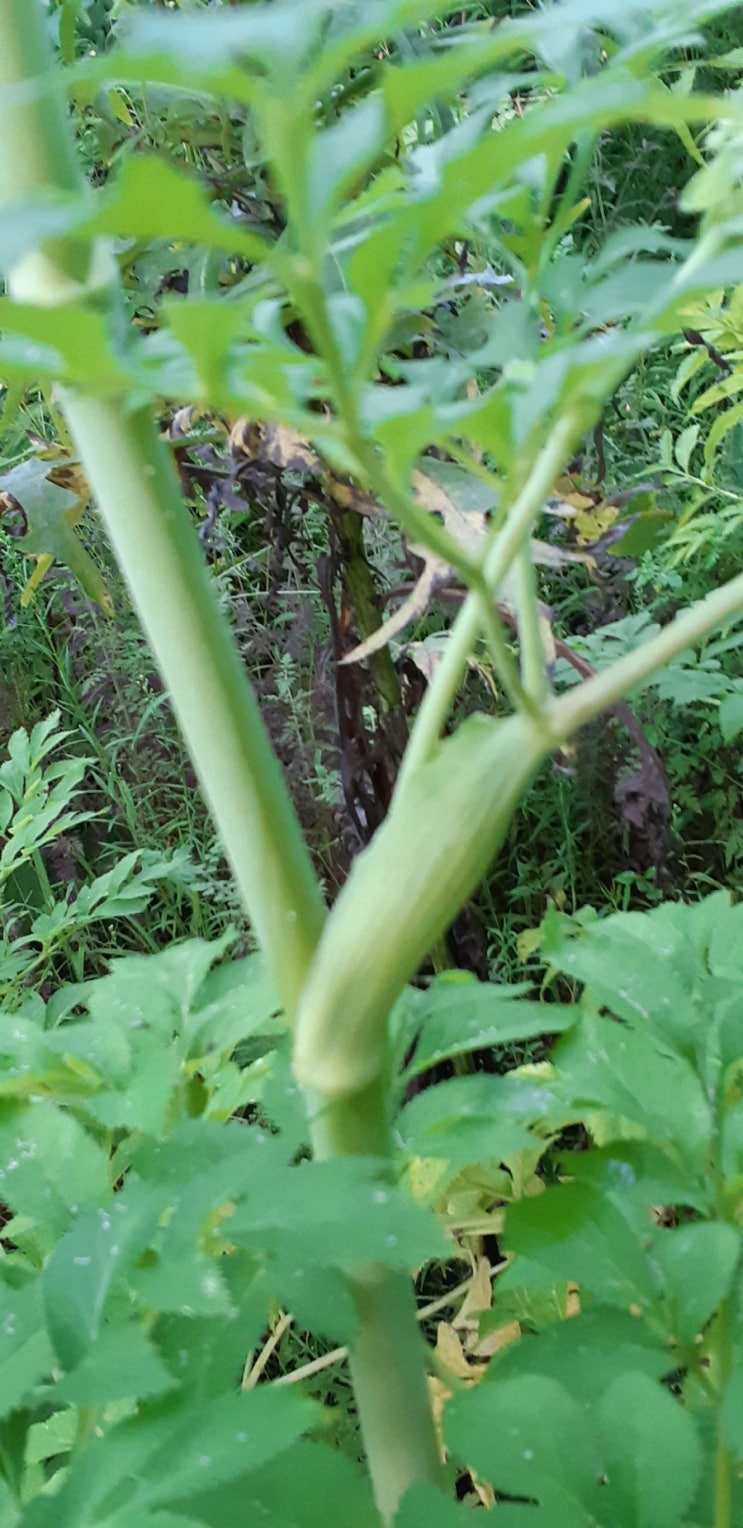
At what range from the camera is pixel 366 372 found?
0.21 m

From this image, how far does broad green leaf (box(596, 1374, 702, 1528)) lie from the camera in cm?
29

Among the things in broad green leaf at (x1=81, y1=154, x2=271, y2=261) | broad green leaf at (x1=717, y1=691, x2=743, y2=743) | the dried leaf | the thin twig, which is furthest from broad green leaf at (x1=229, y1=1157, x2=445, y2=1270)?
broad green leaf at (x1=717, y1=691, x2=743, y2=743)

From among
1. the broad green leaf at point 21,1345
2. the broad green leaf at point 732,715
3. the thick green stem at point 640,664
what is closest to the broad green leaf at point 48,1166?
the broad green leaf at point 21,1345

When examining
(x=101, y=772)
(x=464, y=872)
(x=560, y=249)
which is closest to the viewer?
(x=464, y=872)

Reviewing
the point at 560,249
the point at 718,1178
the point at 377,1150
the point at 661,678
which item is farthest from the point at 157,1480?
the point at 560,249

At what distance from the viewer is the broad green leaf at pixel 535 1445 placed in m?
0.30

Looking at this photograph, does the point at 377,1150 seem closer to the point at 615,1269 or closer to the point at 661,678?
the point at 615,1269

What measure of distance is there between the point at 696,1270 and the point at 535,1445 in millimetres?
75

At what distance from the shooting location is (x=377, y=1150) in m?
0.34

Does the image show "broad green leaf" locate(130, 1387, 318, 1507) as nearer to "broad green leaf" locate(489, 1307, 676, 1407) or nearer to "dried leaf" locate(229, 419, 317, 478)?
"broad green leaf" locate(489, 1307, 676, 1407)

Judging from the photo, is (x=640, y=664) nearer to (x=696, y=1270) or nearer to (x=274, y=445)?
(x=696, y=1270)

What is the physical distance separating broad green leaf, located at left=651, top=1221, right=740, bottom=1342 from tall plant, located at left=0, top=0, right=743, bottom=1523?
0.29ft

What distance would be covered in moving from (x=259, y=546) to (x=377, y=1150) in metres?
1.14

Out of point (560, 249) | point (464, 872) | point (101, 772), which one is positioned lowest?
point (101, 772)
